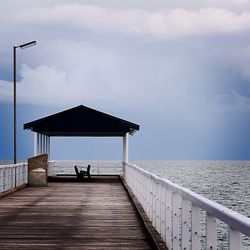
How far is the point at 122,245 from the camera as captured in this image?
9.57 m

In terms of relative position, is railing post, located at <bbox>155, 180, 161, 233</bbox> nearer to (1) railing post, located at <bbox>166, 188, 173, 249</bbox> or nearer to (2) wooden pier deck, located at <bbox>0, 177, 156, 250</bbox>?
(2) wooden pier deck, located at <bbox>0, 177, 156, 250</bbox>

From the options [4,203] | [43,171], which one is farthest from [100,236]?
[43,171]

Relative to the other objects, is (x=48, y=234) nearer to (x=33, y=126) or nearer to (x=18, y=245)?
(x=18, y=245)

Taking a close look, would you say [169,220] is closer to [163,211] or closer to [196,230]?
[163,211]

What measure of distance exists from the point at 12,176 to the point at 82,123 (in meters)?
9.10

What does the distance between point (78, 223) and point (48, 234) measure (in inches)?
69.8

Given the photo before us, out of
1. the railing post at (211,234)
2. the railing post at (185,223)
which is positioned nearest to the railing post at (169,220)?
the railing post at (185,223)

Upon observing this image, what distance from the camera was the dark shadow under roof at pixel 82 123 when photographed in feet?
105

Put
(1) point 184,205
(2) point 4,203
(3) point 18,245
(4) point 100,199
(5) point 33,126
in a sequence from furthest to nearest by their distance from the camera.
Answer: (5) point 33,126
(4) point 100,199
(2) point 4,203
(3) point 18,245
(1) point 184,205

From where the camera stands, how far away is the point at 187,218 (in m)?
6.76

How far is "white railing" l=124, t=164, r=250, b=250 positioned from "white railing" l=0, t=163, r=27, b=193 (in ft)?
32.5

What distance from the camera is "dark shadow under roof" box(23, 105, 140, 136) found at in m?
32.1

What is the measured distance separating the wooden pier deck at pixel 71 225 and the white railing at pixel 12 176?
9.01 feet

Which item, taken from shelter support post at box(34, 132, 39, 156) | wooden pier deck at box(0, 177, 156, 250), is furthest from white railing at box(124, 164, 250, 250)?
shelter support post at box(34, 132, 39, 156)
